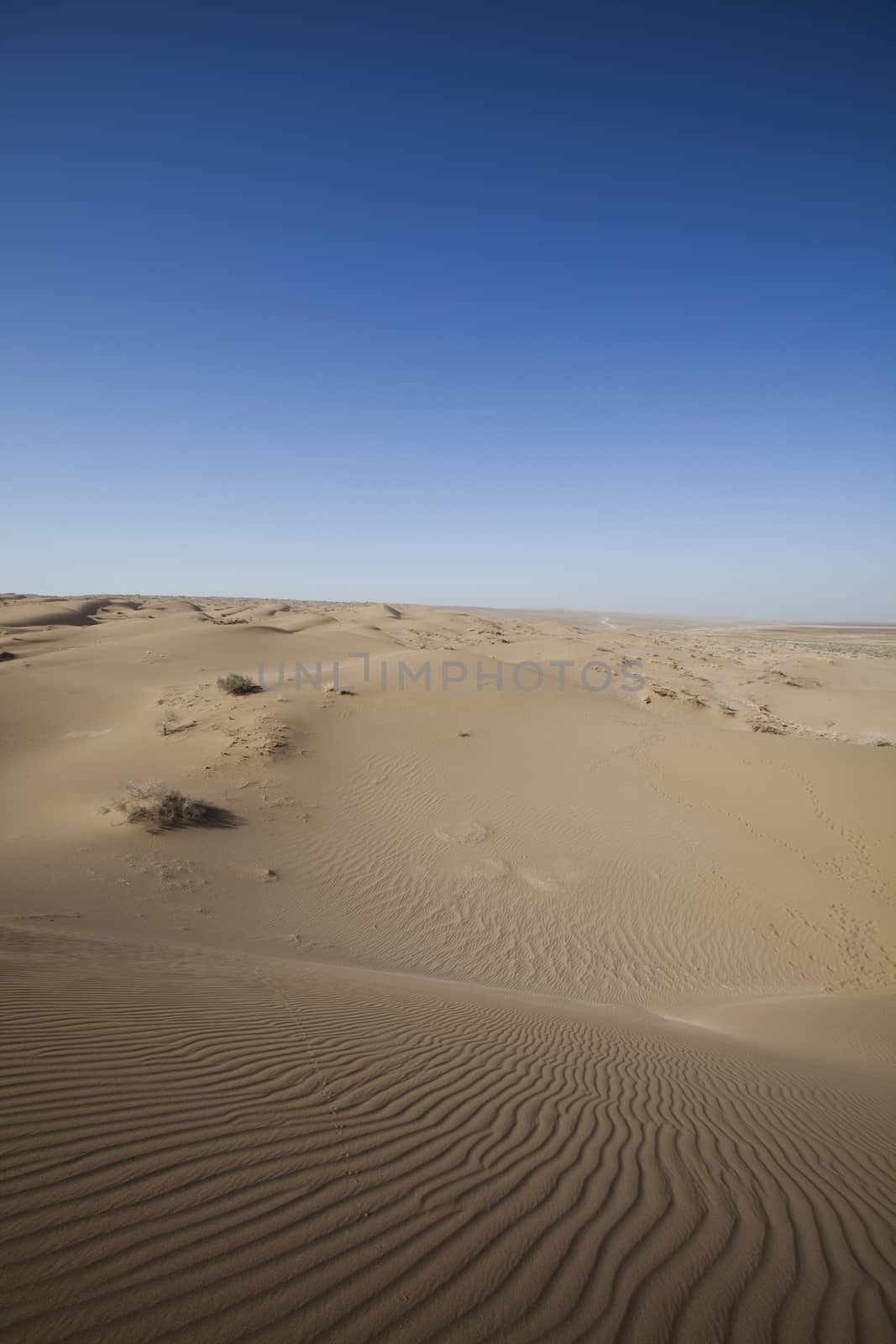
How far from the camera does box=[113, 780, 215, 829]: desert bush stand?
1011 centimetres

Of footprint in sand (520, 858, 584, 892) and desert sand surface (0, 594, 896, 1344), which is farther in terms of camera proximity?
footprint in sand (520, 858, 584, 892)

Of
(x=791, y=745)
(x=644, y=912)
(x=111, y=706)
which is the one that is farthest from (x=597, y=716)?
(x=111, y=706)

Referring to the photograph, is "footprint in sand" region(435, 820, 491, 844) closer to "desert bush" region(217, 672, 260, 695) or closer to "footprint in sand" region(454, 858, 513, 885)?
"footprint in sand" region(454, 858, 513, 885)

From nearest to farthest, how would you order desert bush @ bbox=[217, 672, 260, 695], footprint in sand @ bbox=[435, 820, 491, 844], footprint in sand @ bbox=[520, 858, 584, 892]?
footprint in sand @ bbox=[520, 858, 584, 892]
footprint in sand @ bbox=[435, 820, 491, 844]
desert bush @ bbox=[217, 672, 260, 695]

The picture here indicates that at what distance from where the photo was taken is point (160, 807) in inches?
399

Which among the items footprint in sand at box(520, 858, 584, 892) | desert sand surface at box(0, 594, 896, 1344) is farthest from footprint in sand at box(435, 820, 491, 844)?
footprint in sand at box(520, 858, 584, 892)

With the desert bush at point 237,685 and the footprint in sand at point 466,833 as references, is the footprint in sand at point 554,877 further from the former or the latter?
the desert bush at point 237,685

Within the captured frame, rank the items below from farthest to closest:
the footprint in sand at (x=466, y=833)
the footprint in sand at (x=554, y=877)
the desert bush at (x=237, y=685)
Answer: the desert bush at (x=237, y=685) < the footprint in sand at (x=466, y=833) < the footprint in sand at (x=554, y=877)

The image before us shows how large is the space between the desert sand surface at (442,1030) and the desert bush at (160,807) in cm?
16

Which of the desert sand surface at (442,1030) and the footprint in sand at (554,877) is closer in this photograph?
the desert sand surface at (442,1030)

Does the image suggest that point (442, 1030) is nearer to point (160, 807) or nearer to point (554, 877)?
point (554, 877)

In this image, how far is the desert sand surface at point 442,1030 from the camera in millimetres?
2057

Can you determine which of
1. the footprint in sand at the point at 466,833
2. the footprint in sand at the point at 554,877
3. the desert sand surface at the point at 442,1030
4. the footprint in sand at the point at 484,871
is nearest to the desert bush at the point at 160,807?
the desert sand surface at the point at 442,1030

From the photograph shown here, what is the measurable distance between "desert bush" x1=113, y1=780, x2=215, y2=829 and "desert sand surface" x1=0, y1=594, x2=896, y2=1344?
16 centimetres
